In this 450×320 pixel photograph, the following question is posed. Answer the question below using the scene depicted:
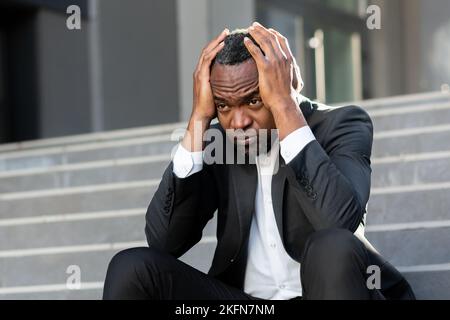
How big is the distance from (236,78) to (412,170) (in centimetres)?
242

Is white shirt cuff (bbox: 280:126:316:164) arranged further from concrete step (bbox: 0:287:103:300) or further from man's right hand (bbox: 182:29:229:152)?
concrete step (bbox: 0:287:103:300)

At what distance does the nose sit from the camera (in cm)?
284

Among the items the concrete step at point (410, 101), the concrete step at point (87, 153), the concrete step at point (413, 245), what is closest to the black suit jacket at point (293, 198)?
the concrete step at point (413, 245)

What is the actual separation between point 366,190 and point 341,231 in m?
0.41

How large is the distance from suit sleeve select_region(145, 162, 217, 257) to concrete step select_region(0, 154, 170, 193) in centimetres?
268

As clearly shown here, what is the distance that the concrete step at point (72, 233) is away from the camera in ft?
16.4

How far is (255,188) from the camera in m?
2.94

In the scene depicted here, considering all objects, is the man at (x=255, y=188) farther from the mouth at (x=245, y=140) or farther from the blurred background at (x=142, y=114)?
the blurred background at (x=142, y=114)

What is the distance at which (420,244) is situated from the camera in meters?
4.21

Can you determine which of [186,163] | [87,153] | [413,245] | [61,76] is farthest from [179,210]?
[61,76]

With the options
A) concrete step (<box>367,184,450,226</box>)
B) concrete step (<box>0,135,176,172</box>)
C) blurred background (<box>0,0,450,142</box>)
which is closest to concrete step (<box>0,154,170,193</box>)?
concrete step (<box>0,135,176,172</box>)

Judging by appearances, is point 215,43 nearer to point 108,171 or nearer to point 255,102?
point 255,102

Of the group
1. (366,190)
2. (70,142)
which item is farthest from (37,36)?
(366,190)

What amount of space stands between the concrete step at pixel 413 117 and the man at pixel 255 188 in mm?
2613
